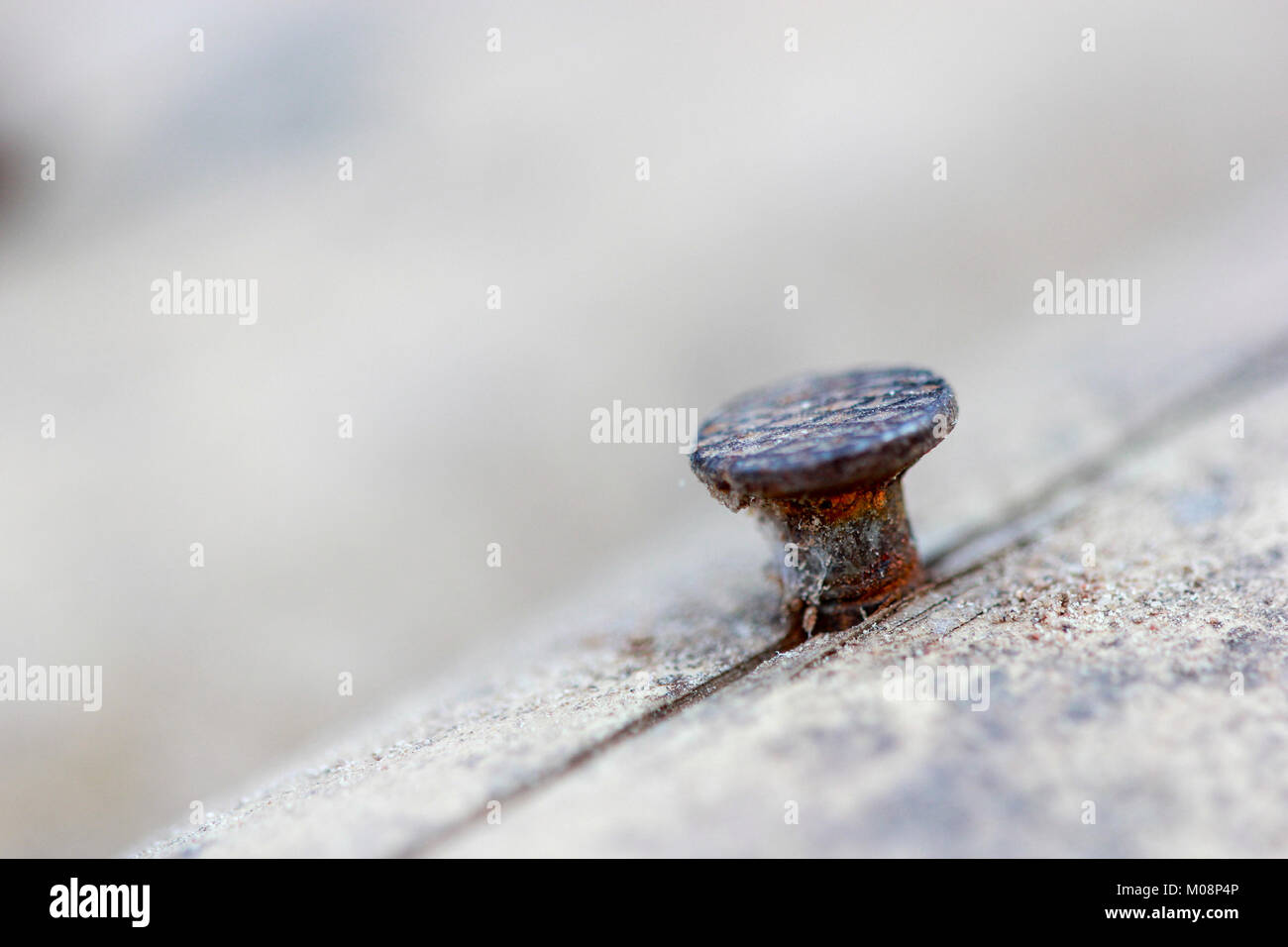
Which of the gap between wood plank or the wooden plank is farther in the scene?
the gap between wood plank

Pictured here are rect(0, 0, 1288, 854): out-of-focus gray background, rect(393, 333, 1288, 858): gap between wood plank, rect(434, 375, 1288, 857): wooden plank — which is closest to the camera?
rect(434, 375, 1288, 857): wooden plank

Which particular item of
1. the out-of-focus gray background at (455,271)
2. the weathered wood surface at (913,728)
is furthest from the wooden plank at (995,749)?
the out-of-focus gray background at (455,271)

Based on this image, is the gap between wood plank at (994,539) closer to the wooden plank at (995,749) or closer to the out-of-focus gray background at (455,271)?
the wooden plank at (995,749)

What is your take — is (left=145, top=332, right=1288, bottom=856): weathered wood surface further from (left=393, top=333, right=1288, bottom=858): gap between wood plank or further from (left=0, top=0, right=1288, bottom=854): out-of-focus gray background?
(left=0, top=0, right=1288, bottom=854): out-of-focus gray background

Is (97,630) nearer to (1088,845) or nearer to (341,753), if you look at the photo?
(341,753)

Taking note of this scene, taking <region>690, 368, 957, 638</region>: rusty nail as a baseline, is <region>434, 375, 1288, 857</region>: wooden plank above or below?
below

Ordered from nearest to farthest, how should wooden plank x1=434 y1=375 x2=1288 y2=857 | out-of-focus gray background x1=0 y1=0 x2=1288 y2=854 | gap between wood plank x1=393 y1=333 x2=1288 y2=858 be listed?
wooden plank x1=434 y1=375 x2=1288 y2=857 < gap between wood plank x1=393 y1=333 x2=1288 y2=858 < out-of-focus gray background x1=0 y1=0 x2=1288 y2=854

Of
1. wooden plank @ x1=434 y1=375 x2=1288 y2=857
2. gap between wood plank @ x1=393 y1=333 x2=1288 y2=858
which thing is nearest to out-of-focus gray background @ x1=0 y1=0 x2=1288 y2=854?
gap between wood plank @ x1=393 y1=333 x2=1288 y2=858
